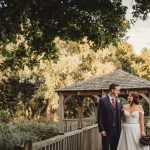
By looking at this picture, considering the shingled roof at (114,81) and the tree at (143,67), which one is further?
the tree at (143,67)

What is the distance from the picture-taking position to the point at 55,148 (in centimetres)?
708

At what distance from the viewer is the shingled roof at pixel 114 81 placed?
23.8m

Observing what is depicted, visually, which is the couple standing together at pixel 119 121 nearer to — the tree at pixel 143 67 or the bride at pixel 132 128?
the bride at pixel 132 128

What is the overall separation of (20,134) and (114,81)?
21.1ft

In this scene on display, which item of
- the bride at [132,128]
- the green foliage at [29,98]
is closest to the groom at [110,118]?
the bride at [132,128]

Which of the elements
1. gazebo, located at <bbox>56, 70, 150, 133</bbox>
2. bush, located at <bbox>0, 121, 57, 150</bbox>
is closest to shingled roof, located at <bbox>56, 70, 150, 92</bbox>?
gazebo, located at <bbox>56, 70, 150, 133</bbox>

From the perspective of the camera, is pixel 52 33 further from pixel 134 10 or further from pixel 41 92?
pixel 41 92

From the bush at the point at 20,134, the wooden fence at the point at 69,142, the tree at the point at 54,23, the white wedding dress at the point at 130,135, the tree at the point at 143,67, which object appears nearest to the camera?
the wooden fence at the point at 69,142

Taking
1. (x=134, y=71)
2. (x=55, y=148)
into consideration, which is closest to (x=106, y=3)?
(x=55, y=148)

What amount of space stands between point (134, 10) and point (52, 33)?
101 inches

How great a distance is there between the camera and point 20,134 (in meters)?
22.1

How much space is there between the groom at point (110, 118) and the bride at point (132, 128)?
219 millimetres

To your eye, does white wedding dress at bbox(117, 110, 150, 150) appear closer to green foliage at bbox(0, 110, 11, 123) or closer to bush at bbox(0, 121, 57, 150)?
bush at bbox(0, 121, 57, 150)

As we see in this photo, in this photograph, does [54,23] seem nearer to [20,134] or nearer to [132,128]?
[132,128]
